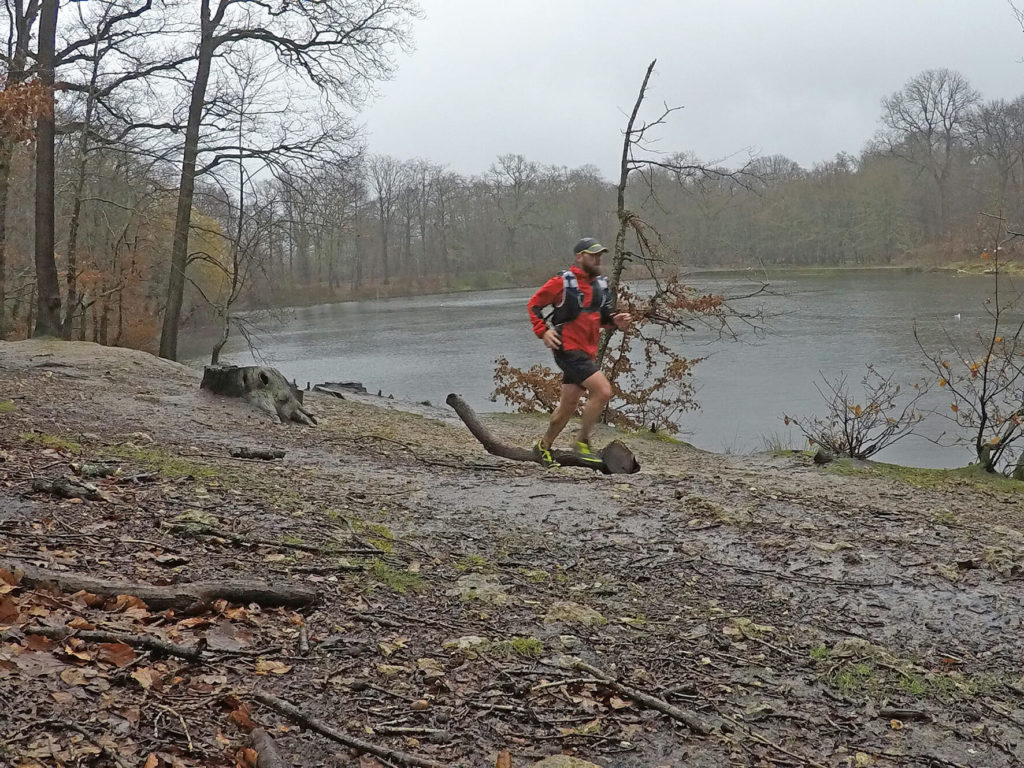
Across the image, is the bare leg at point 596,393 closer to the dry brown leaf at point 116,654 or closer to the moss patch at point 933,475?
the moss patch at point 933,475

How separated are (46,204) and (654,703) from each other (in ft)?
56.7

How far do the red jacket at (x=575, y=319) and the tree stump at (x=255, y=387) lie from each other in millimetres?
5187

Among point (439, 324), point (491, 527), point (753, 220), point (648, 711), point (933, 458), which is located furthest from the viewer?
point (753, 220)

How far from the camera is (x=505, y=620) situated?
3771mm

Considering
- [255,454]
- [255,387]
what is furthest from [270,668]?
[255,387]

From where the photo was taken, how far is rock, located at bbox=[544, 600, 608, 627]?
3.81m

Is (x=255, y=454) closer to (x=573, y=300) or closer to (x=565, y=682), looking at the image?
(x=573, y=300)

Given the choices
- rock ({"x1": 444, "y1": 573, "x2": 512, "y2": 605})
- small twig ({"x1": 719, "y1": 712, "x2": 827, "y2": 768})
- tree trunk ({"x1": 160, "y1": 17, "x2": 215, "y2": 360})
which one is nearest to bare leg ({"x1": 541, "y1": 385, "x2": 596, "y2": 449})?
rock ({"x1": 444, "y1": 573, "x2": 512, "y2": 605})

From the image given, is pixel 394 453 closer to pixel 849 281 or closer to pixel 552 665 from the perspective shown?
pixel 552 665

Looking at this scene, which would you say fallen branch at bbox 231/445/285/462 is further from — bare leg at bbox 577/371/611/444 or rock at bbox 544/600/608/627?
rock at bbox 544/600/608/627

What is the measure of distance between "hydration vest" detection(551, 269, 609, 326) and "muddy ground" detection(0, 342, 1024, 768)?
4.48ft

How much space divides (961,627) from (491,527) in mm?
2654

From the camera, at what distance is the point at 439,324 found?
4378 cm

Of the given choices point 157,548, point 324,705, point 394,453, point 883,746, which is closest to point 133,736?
point 324,705
